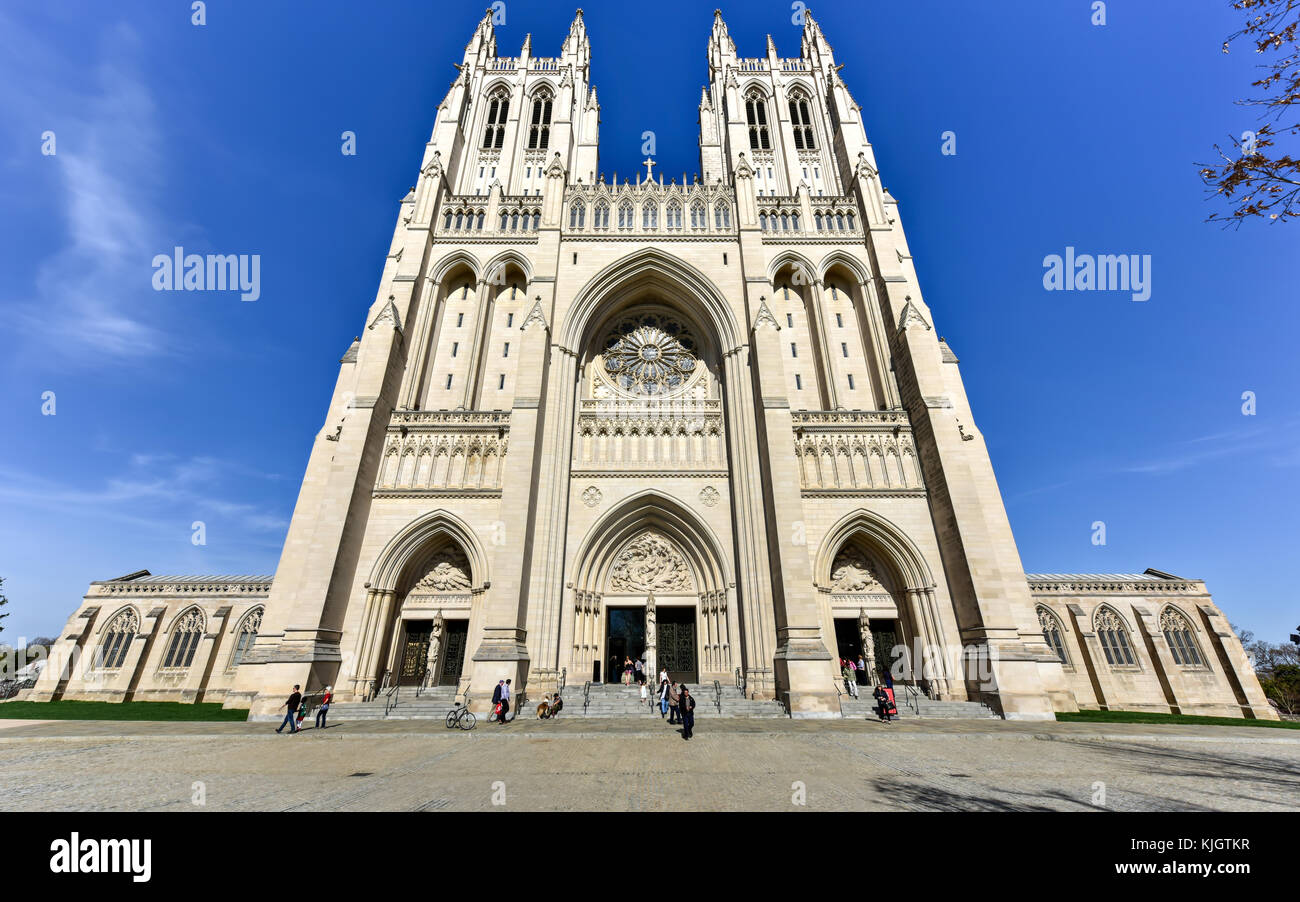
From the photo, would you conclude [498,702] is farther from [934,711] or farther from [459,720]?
[934,711]

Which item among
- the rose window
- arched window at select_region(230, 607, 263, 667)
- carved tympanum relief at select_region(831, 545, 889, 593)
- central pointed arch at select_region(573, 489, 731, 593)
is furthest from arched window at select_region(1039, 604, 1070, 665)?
arched window at select_region(230, 607, 263, 667)

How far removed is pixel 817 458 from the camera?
63.6 feet

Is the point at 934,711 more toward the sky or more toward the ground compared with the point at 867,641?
more toward the ground

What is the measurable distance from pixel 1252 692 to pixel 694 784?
113ft

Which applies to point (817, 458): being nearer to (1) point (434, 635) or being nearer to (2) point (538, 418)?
(2) point (538, 418)

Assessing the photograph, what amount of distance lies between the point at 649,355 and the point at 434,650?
15.6m

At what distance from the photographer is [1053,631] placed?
25.4 m

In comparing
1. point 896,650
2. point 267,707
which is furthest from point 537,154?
point 896,650

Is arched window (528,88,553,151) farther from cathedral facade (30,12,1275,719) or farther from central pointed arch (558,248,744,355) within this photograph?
central pointed arch (558,248,744,355)

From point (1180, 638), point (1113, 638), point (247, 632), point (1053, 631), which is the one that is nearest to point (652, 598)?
point (1053, 631)

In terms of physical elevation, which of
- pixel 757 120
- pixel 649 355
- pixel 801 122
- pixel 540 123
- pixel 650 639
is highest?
pixel 757 120

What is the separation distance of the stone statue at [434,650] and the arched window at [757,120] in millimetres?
31611

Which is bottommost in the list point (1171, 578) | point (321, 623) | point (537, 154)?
point (321, 623)
